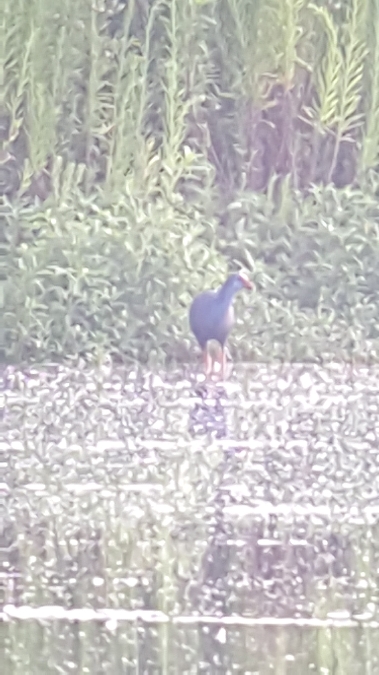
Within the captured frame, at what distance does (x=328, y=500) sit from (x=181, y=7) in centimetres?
59

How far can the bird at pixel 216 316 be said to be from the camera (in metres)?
1.20

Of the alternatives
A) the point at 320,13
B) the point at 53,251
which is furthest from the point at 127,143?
the point at 320,13

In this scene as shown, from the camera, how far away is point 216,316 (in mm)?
1209

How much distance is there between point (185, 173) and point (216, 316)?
172 mm

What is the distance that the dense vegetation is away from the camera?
1217 millimetres

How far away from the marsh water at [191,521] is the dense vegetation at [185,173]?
0.17 ft

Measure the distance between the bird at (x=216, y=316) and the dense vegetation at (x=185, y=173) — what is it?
0.05ft

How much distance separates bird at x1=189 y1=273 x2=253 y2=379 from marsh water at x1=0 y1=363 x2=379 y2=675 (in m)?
0.03

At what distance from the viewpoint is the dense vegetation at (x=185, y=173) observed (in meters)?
1.22

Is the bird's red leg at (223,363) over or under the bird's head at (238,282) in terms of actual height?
under

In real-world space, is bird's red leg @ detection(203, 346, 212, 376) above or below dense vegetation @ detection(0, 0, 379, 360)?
below

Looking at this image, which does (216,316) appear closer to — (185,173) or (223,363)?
(223,363)

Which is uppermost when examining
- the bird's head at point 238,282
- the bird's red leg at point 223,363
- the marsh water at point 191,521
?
the bird's head at point 238,282

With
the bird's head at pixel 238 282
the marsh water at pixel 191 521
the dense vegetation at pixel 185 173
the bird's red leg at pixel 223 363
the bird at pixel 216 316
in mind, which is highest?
the dense vegetation at pixel 185 173
